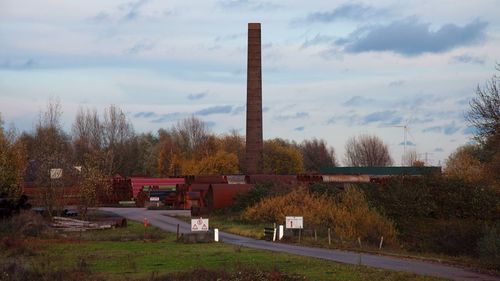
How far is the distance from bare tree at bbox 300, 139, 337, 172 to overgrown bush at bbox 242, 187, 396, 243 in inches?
3796

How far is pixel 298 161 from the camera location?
121500mm

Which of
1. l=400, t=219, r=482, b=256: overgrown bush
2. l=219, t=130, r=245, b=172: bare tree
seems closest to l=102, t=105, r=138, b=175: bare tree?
l=219, t=130, r=245, b=172: bare tree

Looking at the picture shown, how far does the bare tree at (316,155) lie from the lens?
153375mm

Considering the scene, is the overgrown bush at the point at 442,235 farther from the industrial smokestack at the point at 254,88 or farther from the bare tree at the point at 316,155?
the bare tree at the point at 316,155

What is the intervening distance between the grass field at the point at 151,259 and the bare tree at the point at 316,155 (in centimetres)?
11298

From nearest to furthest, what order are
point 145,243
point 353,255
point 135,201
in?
1. point 353,255
2. point 145,243
3. point 135,201

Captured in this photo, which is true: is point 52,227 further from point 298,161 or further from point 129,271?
point 298,161

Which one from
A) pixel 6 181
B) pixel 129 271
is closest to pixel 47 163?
pixel 6 181

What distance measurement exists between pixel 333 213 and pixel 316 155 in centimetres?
11105

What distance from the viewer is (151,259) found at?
28422mm

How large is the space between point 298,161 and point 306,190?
65.0m

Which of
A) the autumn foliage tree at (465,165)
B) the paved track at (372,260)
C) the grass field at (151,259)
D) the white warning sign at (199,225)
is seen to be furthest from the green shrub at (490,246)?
the autumn foliage tree at (465,165)

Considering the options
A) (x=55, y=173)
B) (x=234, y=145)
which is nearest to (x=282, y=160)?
(x=234, y=145)

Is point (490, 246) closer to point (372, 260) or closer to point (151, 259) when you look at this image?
point (372, 260)
